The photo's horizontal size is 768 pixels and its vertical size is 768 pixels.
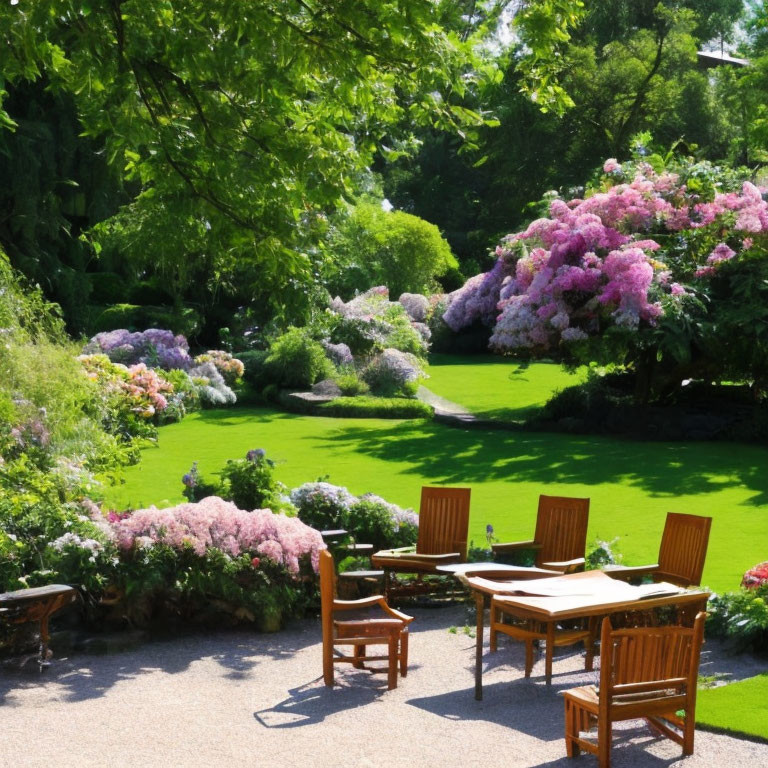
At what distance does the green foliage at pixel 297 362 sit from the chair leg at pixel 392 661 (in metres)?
16.2

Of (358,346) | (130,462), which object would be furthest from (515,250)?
(130,462)

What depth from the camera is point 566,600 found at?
279 inches

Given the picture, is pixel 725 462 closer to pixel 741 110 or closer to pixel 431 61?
pixel 431 61

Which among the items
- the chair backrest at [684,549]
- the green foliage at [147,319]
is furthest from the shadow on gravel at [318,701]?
the green foliage at [147,319]

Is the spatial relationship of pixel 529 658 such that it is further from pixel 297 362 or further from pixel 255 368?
pixel 255 368

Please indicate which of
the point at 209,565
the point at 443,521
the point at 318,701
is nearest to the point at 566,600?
the point at 318,701

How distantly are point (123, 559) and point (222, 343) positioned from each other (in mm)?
19315

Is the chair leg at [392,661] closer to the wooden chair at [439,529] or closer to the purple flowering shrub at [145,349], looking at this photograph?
the wooden chair at [439,529]

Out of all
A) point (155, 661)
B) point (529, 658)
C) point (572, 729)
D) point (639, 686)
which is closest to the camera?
point (639, 686)

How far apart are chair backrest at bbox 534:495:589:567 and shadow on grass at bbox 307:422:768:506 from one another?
4775 millimetres

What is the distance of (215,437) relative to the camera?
60.2 feet

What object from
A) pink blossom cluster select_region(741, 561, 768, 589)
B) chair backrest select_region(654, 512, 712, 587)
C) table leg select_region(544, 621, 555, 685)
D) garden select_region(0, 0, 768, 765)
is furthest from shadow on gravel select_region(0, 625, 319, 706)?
pink blossom cluster select_region(741, 561, 768, 589)

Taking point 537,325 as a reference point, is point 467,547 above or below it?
below

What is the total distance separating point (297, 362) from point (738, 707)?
17.5m
